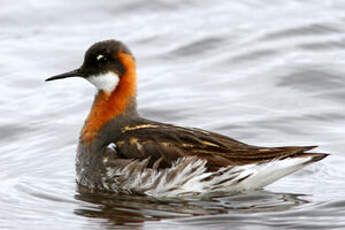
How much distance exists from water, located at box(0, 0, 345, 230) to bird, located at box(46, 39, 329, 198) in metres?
0.17

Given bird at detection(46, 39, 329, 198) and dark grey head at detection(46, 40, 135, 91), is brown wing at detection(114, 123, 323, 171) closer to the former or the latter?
bird at detection(46, 39, 329, 198)

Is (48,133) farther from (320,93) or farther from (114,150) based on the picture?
(320,93)

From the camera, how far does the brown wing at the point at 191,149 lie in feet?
30.9

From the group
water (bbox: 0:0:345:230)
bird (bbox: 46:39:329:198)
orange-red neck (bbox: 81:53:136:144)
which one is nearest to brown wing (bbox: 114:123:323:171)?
bird (bbox: 46:39:329:198)

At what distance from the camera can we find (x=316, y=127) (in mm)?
12086

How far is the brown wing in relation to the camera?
30.9 ft

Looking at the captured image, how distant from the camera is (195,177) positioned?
952cm

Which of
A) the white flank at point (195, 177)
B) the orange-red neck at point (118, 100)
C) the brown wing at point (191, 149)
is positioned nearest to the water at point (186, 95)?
the white flank at point (195, 177)

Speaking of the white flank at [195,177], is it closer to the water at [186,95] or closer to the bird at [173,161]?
the bird at [173,161]

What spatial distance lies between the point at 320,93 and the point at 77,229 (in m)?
6.01

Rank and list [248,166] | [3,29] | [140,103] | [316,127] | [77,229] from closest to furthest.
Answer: [77,229] < [248,166] < [316,127] < [140,103] < [3,29]

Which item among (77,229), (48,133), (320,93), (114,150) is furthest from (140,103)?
(77,229)

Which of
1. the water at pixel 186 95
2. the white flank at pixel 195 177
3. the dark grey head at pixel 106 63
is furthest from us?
the dark grey head at pixel 106 63

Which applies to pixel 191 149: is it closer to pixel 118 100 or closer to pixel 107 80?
pixel 118 100
